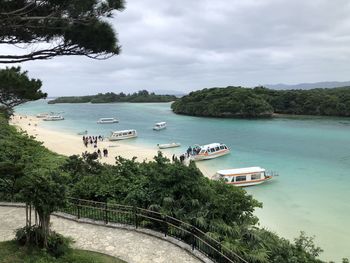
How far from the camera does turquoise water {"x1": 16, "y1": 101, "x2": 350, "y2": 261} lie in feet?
65.5

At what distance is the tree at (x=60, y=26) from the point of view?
9680 millimetres

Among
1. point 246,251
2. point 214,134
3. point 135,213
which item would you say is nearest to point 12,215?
point 135,213

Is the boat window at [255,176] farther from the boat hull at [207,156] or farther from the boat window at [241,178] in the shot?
the boat hull at [207,156]

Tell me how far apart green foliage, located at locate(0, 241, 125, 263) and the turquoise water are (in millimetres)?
12008

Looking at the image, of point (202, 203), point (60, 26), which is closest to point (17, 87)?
point (60, 26)

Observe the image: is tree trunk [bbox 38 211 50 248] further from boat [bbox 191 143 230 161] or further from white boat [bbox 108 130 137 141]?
white boat [bbox 108 130 137 141]

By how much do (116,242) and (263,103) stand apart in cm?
8808

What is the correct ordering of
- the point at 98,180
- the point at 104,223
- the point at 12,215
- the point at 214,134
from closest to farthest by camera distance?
the point at 104,223
the point at 12,215
the point at 98,180
the point at 214,134

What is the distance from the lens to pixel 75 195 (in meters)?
14.1

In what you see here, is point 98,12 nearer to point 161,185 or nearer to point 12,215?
point 161,185

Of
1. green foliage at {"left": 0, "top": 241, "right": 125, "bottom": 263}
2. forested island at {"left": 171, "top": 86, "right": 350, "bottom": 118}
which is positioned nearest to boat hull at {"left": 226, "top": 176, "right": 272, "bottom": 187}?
green foliage at {"left": 0, "top": 241, "right": 125, "bottom": 263}

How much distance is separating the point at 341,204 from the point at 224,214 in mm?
15404

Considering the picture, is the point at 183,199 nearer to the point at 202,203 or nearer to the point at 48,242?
the point at 202,203

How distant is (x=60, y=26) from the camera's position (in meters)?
10.3
